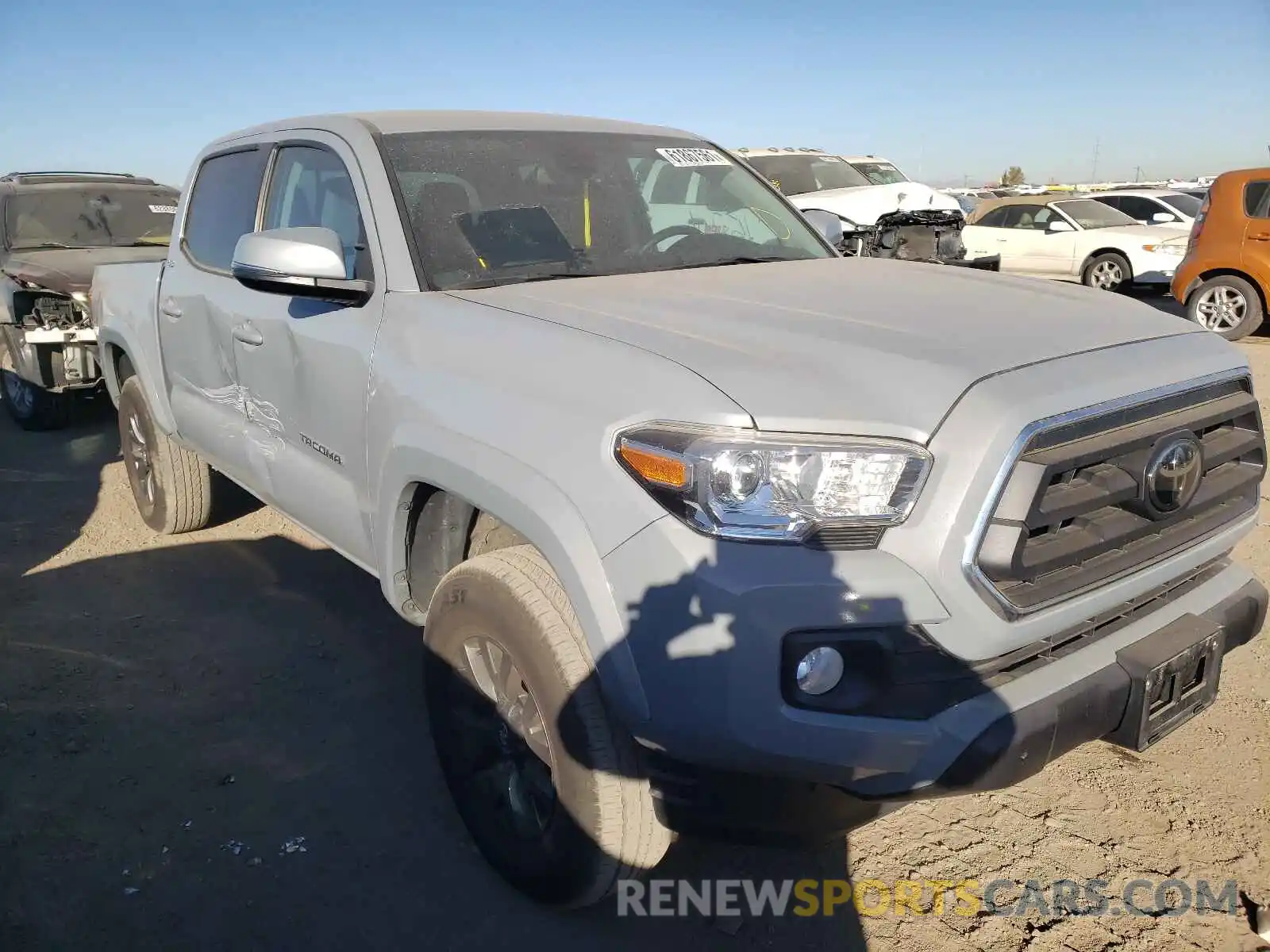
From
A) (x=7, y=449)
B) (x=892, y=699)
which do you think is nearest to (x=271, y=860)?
(x=892, y=699)

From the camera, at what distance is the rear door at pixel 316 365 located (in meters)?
2.80

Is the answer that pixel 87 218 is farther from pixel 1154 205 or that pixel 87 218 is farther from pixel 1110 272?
pixel 1154 205

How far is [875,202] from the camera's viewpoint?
509 inches

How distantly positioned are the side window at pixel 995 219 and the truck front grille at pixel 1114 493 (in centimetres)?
1339

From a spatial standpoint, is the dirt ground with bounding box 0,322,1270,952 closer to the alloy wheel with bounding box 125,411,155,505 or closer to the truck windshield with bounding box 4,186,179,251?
the alloy wheel with bounding box 125,411,155,505

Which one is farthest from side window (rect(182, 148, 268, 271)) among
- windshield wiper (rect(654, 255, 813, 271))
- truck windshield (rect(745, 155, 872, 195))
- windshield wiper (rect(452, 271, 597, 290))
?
truck windshield (rect(745, 155, 872, 195))

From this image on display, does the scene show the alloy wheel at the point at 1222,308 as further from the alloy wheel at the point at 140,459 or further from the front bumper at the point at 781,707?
the alloy wheel at the point at 140,459

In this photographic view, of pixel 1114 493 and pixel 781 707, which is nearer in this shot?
pixel 781 707

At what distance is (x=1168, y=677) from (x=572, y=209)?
2.16 meters

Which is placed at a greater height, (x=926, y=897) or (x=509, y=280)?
(x=509, y=280)

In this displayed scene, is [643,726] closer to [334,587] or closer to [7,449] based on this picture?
[334,587]

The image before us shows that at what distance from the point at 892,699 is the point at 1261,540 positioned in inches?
142


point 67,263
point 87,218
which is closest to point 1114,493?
point 67,263

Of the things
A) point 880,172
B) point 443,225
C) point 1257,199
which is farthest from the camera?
point 880,172
